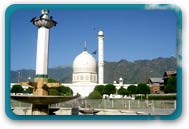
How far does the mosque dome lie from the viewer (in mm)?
4895

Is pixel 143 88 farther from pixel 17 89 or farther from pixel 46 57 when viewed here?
pixel 17 89

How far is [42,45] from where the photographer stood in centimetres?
475

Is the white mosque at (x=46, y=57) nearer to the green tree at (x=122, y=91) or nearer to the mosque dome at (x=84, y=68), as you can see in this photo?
the mosque dome at (x=84, y=68)

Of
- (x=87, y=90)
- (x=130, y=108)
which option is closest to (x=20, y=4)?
(x=87, y=90)

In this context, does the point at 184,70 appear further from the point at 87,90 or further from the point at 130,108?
the point at 87,90

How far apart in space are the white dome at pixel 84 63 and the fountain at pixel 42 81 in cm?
32

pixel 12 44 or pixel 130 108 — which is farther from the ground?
pixel 12 44

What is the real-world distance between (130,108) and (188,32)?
0.89m

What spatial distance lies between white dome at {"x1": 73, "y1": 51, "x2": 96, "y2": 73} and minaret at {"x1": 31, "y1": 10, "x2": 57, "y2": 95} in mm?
302

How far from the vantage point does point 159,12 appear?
4512 mm

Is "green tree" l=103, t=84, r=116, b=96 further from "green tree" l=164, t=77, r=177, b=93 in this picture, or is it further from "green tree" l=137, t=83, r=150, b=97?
"green tree" l=164, t=77, r=177, b=93

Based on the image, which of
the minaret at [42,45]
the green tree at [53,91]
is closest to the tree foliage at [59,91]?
the green tree at [53,91]

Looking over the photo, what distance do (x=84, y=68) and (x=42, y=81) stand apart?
1237 millimetres

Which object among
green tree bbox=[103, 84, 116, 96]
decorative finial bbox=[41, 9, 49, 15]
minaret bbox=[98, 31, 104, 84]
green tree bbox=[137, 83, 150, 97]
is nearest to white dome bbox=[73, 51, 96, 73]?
minaret bbox=[98, 31, 104, 84]
